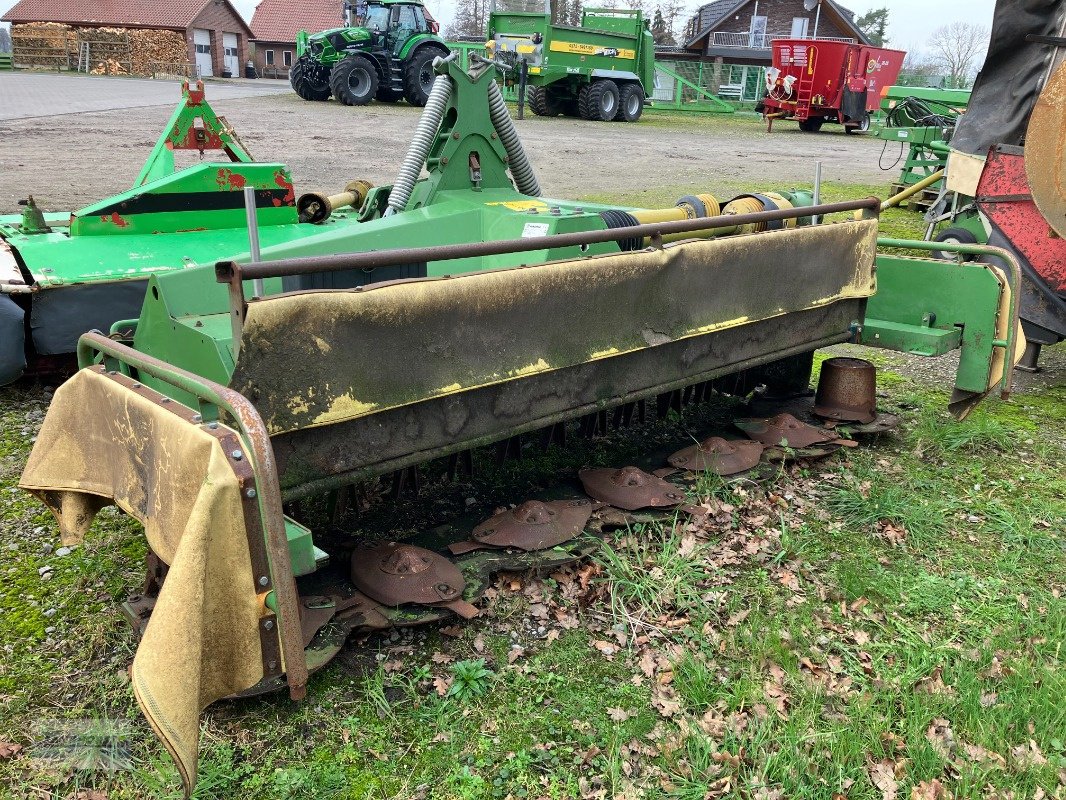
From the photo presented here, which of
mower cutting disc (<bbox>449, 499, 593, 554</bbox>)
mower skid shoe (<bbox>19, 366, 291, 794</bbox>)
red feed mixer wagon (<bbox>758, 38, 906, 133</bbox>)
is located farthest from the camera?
red feed mixer wagon (<bbox>758, 38, 906, 133</bbox>)

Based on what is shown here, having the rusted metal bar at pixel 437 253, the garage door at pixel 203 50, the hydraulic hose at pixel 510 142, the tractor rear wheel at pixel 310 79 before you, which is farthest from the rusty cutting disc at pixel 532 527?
the garage door at pixel 203 50

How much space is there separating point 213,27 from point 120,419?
50357 millimetres

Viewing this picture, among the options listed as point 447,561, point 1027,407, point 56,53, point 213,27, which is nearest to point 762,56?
point 213,27

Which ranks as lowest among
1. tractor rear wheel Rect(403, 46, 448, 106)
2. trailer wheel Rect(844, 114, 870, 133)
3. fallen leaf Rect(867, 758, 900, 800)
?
fallen leaf Rect(867, 758, 900, 800)

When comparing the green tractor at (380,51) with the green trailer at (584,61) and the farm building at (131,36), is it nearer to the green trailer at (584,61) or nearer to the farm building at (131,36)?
the green trailer at (584,61)

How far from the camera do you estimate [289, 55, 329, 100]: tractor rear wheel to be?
23172mm

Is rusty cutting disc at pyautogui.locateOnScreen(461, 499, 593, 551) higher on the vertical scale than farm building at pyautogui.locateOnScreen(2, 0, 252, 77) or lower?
lower

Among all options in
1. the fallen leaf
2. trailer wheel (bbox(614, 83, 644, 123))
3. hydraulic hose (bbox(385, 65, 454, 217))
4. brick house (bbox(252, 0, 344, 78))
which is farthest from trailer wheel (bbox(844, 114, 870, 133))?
brick house (bbox(252, 0, 344, 78))

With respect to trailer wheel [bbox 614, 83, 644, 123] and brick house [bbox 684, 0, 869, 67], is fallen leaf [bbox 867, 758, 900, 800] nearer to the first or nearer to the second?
trailer wheel [bbox 614, 83, 644, 123]

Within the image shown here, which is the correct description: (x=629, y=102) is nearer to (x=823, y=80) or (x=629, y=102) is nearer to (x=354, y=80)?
(x=823, y=80)

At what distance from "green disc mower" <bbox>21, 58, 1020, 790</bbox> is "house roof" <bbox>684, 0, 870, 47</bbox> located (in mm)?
42644

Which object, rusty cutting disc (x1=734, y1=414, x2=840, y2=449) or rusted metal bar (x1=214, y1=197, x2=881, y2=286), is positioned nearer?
rusted metal bar (x1=214, y1=197, x2=881, y2=286)

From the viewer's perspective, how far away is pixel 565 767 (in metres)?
2.64

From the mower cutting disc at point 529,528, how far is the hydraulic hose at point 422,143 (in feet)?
5.80
